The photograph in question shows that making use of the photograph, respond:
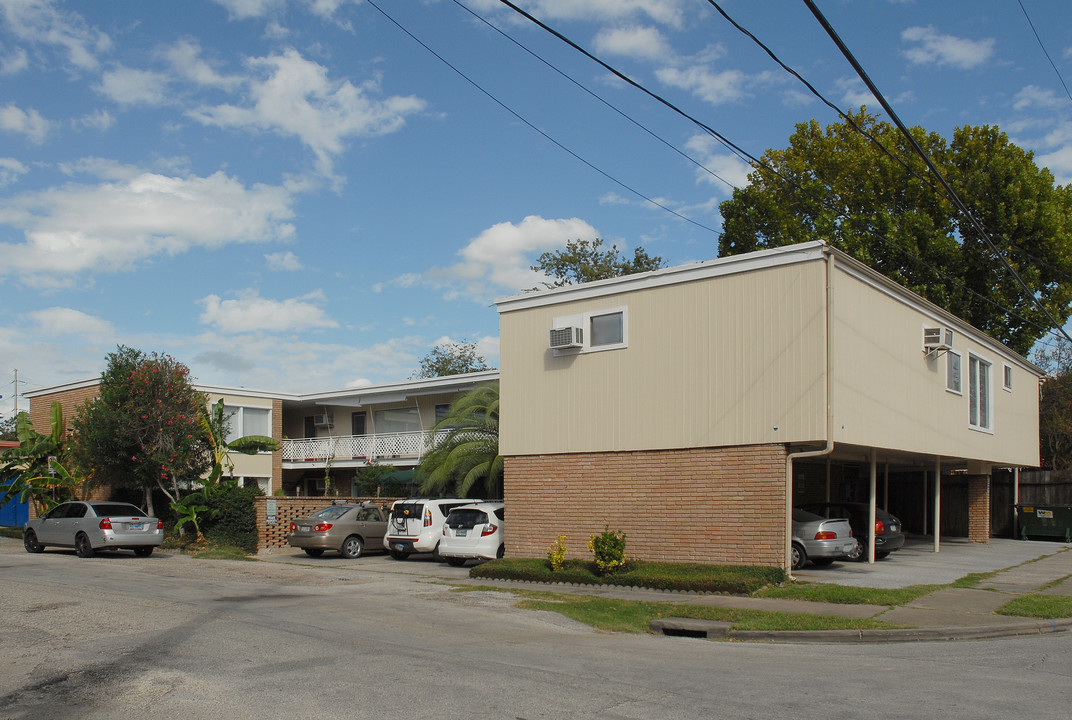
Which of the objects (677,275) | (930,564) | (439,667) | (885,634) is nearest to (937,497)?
(930,564)

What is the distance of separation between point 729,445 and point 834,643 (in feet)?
19.4

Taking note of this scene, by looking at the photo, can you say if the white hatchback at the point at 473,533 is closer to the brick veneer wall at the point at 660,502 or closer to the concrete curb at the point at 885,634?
the brick veneer wall at the point at 660,502

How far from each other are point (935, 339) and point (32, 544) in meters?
24.3

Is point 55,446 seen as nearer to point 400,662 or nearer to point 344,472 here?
point 344,472

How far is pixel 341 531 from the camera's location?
78.2ft

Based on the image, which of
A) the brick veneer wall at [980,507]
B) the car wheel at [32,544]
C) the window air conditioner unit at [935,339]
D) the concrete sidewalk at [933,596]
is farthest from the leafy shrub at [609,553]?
the car wheel at [32,544]

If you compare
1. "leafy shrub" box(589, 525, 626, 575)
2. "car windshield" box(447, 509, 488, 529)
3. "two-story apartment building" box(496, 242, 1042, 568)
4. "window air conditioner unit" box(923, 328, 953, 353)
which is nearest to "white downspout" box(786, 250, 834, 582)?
"two-story apartment building" box(496, 242, 1042, 568)

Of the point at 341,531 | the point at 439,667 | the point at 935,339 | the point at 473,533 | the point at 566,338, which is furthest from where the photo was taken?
the point at 341,531

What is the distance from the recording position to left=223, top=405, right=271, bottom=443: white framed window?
3391cm

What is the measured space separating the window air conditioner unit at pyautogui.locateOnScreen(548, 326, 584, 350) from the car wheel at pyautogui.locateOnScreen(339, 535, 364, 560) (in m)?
8.43

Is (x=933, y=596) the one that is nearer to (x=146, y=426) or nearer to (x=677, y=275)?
(x=677, y=275)

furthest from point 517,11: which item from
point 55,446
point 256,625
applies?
point 55,446

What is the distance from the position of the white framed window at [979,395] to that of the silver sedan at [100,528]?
21464 mm

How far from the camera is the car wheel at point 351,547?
24.0 metres
